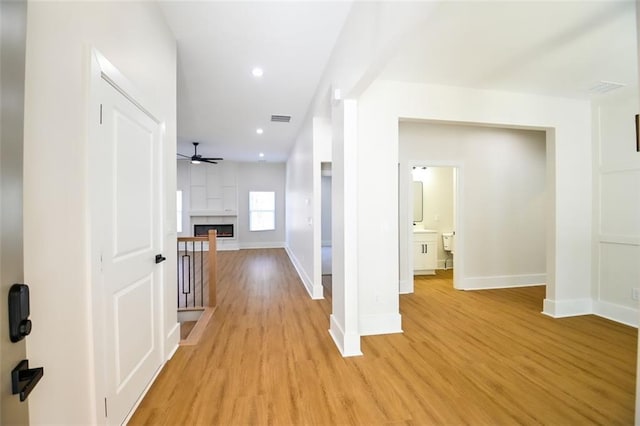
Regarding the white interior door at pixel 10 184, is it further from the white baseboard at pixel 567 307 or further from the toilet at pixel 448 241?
the toilet at pixel 448 241

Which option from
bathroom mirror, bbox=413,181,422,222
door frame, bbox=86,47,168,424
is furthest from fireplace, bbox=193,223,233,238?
door frame, bbox=86,47,168,424

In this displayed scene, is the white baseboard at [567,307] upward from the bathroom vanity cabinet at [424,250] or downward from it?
downward

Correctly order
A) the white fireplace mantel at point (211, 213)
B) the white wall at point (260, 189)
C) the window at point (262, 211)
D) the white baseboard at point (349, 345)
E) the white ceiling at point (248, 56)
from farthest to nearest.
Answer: the window at point (262, 211) → the white wall at point (260, 189) → the white fireplace mantel at point (211, 213) → the white baseboard at point (349, 345) → the white ceiling at point (248, 56)

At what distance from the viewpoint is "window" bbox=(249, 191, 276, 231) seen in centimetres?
957

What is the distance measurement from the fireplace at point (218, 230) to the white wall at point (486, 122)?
731 cm

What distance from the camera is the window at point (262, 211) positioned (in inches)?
377

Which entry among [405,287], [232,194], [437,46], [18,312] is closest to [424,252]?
[405,287]

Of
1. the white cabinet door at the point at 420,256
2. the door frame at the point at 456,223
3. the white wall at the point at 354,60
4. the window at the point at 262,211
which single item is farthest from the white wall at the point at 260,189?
the door frame at the point at 456,223

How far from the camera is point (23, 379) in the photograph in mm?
808

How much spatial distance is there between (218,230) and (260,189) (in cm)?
203


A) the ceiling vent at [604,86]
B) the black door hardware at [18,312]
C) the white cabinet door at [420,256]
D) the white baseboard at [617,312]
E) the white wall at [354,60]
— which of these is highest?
the ceiling vent at [604,86]

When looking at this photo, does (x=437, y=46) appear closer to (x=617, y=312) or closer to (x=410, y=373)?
(x=410, y=373)

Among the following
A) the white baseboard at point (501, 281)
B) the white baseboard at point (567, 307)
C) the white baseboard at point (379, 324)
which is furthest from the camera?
the white baseboard at point (501, 281)

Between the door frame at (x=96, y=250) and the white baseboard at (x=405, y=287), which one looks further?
the white baseboard at (x=405, y=287)
